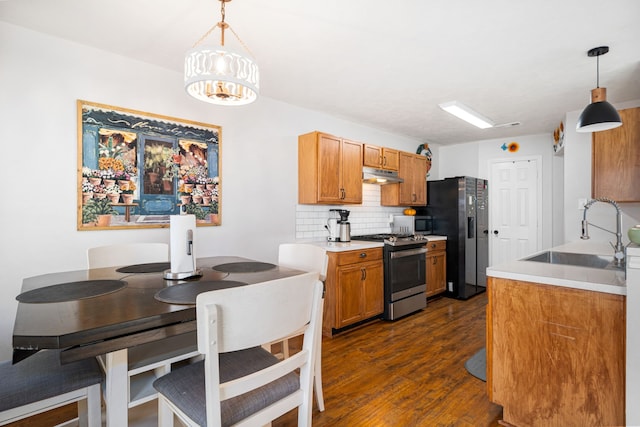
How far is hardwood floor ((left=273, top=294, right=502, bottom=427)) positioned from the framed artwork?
1727 millimetres

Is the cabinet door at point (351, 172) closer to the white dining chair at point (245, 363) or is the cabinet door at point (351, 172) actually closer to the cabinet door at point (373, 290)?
the cabinet door at point (373, 290)

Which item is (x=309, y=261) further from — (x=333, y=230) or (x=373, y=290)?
(x=333, y=230)

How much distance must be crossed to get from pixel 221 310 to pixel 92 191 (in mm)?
2006

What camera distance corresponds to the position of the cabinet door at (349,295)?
3301 millimetres

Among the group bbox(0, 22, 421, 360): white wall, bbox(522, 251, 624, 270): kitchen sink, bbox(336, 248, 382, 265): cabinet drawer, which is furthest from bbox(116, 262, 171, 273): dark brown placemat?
bbox(522, 251, 624, 270): kitchen sink

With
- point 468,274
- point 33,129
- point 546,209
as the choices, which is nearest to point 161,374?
point 33,129

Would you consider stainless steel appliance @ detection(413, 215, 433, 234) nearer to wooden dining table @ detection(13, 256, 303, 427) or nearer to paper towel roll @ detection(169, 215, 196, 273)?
wooden dining table @ detection(13, 256, 303, 427)

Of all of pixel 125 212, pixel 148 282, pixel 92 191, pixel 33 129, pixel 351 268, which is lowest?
pixel 351 268

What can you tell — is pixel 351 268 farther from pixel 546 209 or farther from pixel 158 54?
pixel 546 209

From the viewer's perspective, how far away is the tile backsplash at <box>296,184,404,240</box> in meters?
3.83

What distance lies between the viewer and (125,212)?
100 inches

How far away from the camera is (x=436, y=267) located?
464 cm

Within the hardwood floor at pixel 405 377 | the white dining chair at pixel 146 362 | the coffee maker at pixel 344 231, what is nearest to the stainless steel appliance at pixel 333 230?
the coffee maker at pixel 344 231

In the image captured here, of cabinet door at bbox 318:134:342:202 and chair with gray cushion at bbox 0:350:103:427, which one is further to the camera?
cabinet door at bbox 318:134:342:202
